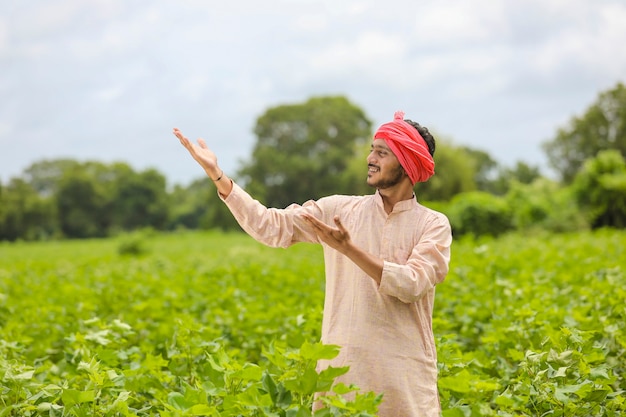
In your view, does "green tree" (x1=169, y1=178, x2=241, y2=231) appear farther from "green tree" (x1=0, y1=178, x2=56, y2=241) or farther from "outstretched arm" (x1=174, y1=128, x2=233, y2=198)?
"outstretched arm" (x1=174, y1=128, x2=233, y2=198)

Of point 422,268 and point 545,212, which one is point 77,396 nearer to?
point 422,268

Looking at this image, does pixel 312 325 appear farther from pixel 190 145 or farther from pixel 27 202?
pixel 27 202

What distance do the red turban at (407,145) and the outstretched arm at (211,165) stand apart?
0.56m

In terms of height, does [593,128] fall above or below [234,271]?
above

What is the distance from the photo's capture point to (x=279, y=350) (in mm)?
2416

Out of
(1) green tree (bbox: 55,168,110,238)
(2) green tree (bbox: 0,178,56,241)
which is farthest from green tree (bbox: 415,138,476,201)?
(1) green tree (bbox: 55,168,110,238)

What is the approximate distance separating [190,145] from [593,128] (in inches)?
1738

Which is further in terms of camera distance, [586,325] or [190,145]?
[586,325]

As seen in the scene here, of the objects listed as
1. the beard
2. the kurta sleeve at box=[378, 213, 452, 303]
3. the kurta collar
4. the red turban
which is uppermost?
the red turban

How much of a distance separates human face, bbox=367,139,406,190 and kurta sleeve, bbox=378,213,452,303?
20cm

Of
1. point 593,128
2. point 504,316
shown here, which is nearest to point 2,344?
point 504,316

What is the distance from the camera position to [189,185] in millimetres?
68250

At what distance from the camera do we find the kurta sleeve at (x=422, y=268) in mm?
2426

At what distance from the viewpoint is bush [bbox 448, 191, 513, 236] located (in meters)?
21.2
